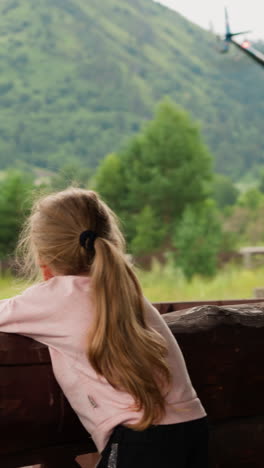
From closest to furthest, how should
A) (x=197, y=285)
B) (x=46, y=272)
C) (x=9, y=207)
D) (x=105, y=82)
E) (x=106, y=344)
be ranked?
(x=106, y=344), (x=46, y=272), (x=197, y=285), (x=9, y=207), (x=105, y=82)

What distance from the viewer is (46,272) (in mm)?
1356

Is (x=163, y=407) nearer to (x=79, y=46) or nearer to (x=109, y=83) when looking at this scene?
(x=109, y=83)

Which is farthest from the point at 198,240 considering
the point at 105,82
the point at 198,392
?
the point at 198,392

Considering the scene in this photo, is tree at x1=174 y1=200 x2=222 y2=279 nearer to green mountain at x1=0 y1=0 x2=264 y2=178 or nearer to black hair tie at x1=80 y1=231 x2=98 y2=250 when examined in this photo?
green mountain at x1=0 y1=0 x2=264 y2=178

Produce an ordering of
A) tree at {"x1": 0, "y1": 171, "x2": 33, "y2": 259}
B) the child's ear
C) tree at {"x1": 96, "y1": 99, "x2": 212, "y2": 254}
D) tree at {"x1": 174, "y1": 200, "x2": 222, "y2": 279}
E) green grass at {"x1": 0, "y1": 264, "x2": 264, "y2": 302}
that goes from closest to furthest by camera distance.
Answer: the child's ear → green grass at {"x1": 0, "y1": 264, "x2": 264, "y2": 302} → tree at {"x1": 0, "y1": 171, "x2": 33, "y2": 259} → tree at {"x1": 174, "y1": 200, "x2": 222, "y2": 279} → tree at {"x1": 96, "y1": 99, "x2": 212, "y2": 254}

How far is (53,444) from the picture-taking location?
50.0 inches

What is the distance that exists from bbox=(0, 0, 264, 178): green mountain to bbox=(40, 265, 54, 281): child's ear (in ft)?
95.2

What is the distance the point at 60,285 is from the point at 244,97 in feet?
134

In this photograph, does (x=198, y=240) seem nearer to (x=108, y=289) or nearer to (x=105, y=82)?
(x=105, y=82)

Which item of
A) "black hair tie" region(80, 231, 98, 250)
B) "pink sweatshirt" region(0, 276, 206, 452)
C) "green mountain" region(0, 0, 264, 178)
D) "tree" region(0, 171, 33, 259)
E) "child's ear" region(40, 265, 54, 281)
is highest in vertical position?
"green mountain" region(0, 0, 264, 178)

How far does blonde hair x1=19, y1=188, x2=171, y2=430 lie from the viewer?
1.23 metres

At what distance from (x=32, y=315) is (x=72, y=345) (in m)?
0.08

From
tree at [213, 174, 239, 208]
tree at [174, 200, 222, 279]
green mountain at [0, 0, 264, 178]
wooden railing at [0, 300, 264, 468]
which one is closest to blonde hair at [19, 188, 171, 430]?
wooden railing at [0, 300, 264, 468]

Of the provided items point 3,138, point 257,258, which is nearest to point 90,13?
point 3,138
